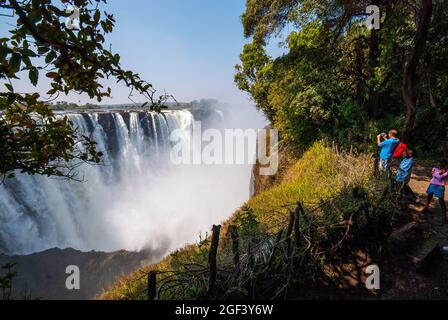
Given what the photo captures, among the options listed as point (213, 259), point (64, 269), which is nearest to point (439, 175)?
point (213, 259)

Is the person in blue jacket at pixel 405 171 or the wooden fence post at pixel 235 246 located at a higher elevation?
the person in blue jacket at pixel 405 171

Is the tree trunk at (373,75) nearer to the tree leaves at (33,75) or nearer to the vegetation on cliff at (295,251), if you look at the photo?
the vegetation on cliff at (295,251)

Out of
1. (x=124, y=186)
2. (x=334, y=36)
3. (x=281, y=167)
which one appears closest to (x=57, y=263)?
(x=124, y=186)

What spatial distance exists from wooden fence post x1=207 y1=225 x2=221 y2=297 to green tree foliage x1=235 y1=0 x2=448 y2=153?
8.39m

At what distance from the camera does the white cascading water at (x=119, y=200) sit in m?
19.0

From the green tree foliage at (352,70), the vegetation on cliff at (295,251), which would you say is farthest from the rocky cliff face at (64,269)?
the green tree foliage at (352,70)

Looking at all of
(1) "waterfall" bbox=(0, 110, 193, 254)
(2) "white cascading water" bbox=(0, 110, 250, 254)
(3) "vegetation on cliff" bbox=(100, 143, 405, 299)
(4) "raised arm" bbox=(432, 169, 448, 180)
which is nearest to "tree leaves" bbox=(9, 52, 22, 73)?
(3) "vegetation on cliff" bbox=(100, 143, 405, 299)

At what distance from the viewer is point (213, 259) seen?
12.5 ft

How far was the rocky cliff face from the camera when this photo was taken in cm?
1574

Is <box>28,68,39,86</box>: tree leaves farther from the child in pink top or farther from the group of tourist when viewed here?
the child in pink top

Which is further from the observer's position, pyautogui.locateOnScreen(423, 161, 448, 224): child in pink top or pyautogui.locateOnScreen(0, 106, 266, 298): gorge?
pyautogui.locateOnScreen(0, 106, 266, 298): gorge

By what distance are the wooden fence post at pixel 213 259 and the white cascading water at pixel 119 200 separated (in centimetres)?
1652

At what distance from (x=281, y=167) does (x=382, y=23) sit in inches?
254
